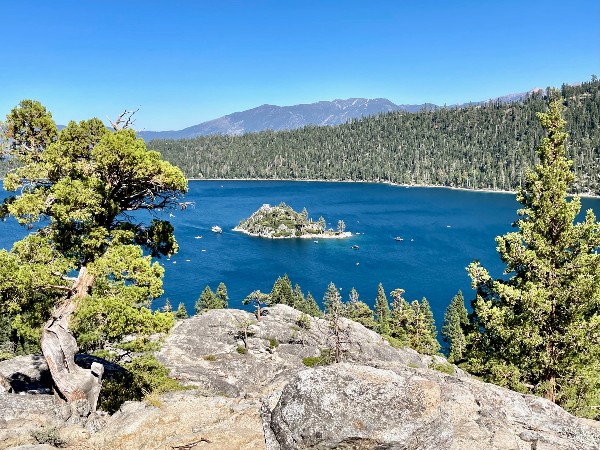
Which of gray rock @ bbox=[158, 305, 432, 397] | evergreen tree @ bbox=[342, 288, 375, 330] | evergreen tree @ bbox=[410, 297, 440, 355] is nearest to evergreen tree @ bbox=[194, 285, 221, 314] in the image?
evergreen tree @ bbox=[342, 288, 375, 330]

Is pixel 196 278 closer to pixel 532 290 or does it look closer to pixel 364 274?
pixel 364 274

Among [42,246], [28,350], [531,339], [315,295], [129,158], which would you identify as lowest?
[315,295]

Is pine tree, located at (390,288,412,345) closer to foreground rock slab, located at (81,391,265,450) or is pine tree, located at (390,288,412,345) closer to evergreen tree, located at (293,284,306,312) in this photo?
evergreen tree, located at (293,284,306,312)

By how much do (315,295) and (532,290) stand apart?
10056cm

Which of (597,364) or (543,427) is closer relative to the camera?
(543,427)

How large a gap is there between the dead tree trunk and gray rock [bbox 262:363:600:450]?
843 centimetres

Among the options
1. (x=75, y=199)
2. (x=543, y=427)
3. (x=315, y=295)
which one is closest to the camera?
(x=543, y=427)

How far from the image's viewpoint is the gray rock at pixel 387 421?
31.2 ft

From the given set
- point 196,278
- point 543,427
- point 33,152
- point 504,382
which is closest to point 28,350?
point 33,152

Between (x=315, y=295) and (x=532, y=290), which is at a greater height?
(x=532, y=290)

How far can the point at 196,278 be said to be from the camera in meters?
127

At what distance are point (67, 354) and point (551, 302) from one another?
19.6 meters

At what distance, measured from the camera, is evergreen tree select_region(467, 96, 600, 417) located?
19.1 m

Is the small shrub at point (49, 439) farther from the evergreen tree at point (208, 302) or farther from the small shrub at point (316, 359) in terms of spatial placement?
the evergreen tree at point (208, 302)
